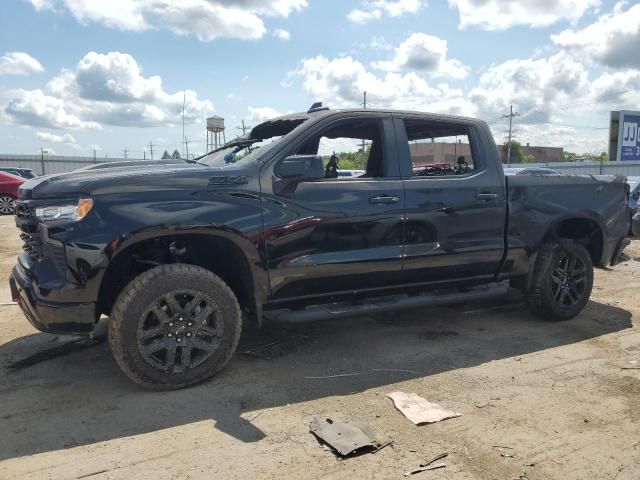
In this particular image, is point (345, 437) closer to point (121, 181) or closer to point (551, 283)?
point (121, 181)

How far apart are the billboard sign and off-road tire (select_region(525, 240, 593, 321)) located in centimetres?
2721

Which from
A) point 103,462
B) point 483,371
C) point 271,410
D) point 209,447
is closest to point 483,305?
point 483,371

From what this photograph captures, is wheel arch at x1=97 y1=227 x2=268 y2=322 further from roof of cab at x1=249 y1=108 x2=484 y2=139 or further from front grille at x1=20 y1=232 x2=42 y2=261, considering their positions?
roof of cab at x1=249 y1=108 x2=484 y2=139

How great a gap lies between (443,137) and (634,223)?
4728 mm

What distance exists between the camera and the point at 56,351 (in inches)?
174

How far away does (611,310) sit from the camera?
5832 mm

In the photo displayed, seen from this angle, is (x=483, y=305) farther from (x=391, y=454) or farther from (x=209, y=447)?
(x=209, y=447)

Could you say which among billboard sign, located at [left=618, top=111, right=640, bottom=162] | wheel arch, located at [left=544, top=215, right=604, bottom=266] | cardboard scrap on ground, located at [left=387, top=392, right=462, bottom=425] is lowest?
cardboard scrap on ground, located at [left=387, top=392, right=462, bottom=425]

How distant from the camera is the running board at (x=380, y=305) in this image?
4.02 meters

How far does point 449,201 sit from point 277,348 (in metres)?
1.88

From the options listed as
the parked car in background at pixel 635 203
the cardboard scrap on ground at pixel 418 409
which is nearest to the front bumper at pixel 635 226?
the parked car in background at pixel 635 203

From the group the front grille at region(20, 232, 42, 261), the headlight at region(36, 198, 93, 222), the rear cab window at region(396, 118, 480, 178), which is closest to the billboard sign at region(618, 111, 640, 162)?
the rear cab window at region(396, 118, 480, 178)

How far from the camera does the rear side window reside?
4.58 m

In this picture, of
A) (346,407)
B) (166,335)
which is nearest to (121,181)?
(166,335)
